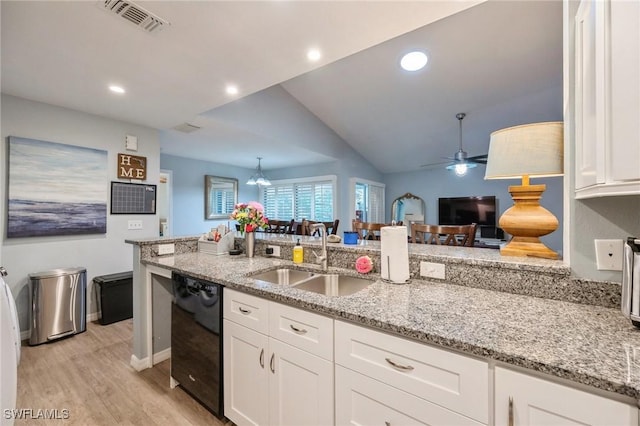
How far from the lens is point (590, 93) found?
922 millimetres

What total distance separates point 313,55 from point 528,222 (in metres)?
1.79

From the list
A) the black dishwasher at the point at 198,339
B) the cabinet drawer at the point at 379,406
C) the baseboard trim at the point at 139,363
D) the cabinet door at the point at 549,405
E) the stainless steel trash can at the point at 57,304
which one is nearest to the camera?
the cabinet door at the point at 549,405

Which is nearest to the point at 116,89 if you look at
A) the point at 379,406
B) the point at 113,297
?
the point at 113,297

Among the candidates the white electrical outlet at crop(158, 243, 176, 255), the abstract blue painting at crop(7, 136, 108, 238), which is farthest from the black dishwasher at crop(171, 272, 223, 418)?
the abstract blue painting at crop(7, 136, 108, 238)

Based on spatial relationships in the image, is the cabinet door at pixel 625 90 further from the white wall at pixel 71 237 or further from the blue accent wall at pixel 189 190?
the blue accent wall at pixel 189 190

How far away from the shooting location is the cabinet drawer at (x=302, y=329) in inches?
45.1

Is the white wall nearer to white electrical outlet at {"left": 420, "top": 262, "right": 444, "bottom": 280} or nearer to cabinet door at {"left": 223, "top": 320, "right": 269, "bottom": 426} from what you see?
cabinet door at {"left": 223, "top": 320, "right": 269, "bottom": 426}

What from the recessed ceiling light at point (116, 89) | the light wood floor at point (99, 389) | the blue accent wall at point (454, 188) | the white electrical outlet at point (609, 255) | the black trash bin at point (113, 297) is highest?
the recessed ceiling light at point (116, 89)

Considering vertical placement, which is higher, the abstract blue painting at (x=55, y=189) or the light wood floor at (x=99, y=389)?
the abstract blue painting at (x=55, y=189)

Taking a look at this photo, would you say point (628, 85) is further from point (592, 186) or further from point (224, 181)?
point (224, 181)

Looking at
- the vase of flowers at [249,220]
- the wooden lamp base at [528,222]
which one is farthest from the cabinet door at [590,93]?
the vase of flowers at [249,220]

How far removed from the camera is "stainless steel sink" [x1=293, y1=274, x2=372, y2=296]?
173 centimetres

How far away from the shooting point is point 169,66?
7.01 feet

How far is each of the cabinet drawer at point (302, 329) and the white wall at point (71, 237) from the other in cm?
300
